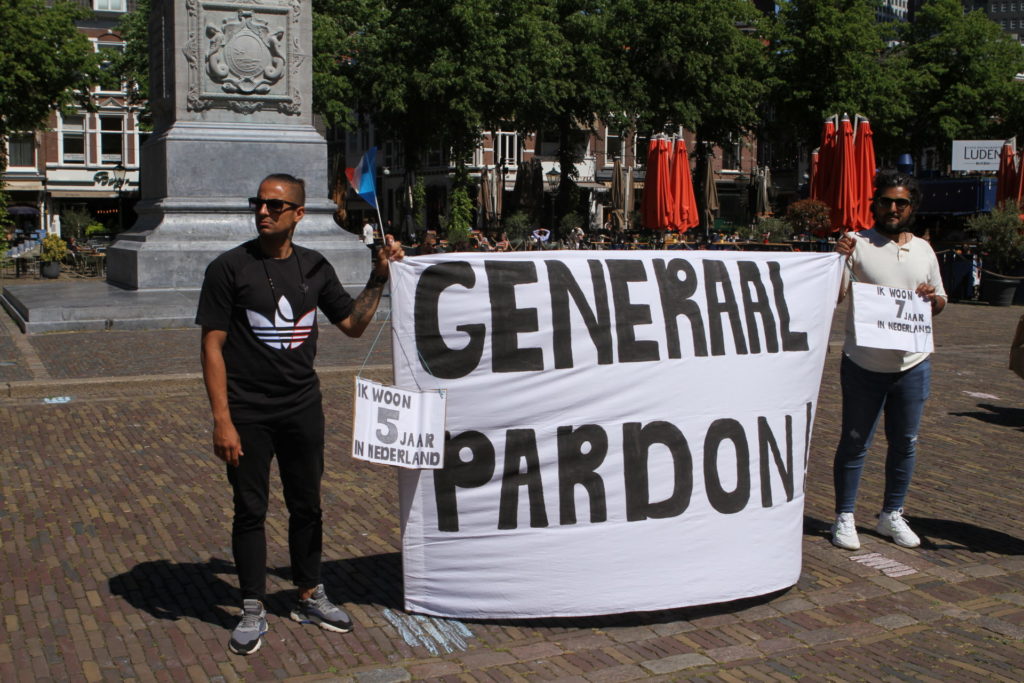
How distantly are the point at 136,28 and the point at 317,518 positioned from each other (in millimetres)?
37998

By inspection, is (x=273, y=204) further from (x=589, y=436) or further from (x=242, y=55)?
(x=242, y=55)

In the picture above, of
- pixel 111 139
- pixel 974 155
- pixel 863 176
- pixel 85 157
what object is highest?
pixel 111 139

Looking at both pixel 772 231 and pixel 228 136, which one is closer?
pixel 228 136

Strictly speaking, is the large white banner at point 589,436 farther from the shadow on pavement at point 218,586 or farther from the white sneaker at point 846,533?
the white sneaker at point 846,533

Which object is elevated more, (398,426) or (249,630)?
(398,426)

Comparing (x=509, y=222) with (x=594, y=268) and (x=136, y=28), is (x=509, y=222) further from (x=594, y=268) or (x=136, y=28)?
(x=594, y=268)

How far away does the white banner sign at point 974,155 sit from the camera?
35969 millimetres

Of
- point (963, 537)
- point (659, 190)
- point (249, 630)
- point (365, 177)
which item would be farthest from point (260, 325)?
point (659, 190)

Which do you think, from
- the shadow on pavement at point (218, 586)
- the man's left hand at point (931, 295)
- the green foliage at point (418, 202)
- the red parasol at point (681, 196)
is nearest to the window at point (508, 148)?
the green foliage at point (418, 202)

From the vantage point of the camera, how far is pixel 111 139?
61.1 metres

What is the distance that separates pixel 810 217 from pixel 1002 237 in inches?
210

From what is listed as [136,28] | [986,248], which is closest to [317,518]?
[986,248]

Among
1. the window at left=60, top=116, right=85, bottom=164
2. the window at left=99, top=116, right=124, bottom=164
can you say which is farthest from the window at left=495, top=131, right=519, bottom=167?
the window at left=60, top=116, right=85, bottom=164

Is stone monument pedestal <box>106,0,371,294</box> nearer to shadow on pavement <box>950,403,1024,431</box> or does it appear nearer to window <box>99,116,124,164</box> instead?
shadow on pavement <box>950,403,1024,431</box>
